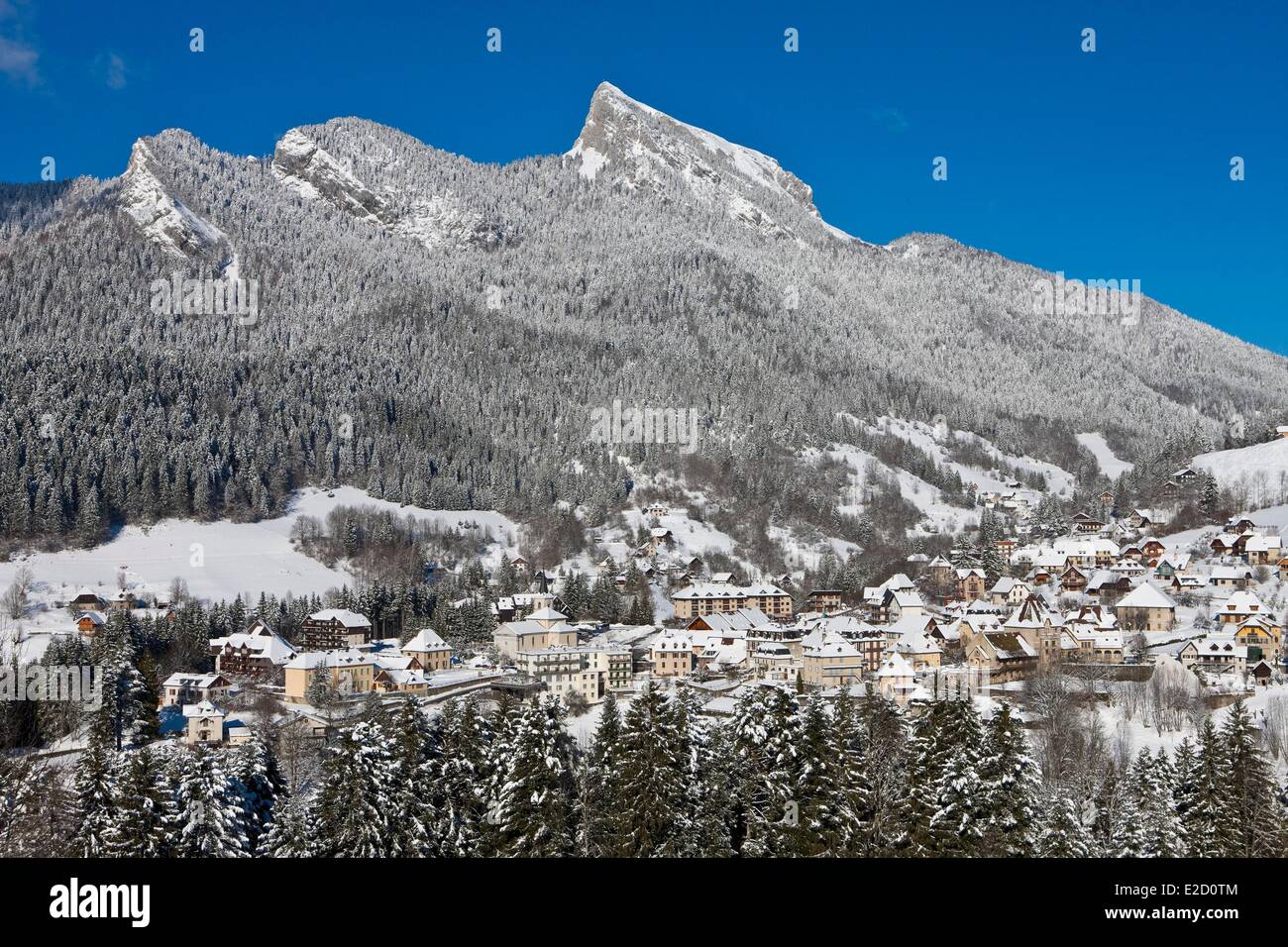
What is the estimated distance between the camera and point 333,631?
9419 centimetres

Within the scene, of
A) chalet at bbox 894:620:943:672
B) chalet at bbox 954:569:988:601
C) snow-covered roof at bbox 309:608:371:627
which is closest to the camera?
chalet at bbox 894:620:943:672

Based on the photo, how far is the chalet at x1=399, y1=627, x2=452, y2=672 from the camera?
3346 inches

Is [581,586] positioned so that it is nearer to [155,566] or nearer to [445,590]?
[445,590]

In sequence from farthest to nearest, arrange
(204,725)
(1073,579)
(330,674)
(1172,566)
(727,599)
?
1. (727,599)
2. (1172,566)
3. (1073,579)
4. (330,674)
5. (204,725)

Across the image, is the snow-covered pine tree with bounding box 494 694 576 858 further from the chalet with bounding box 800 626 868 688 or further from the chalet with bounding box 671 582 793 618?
the chalet with bounding box 671 582 793 618

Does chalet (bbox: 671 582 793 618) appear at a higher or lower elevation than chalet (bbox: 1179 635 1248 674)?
higher

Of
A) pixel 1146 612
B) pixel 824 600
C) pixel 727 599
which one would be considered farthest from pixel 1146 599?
pixel 727 599

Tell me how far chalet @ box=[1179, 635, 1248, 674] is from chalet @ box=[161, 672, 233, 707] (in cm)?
6229

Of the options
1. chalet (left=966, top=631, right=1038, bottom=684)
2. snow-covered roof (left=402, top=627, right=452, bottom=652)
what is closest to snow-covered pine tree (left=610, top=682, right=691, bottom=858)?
chalet (left=966, top=631, right=1038, bottom=684)

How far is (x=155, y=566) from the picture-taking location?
12025cm

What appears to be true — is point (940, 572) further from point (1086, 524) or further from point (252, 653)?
point (252, 653)

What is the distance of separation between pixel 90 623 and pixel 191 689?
22224 mm
